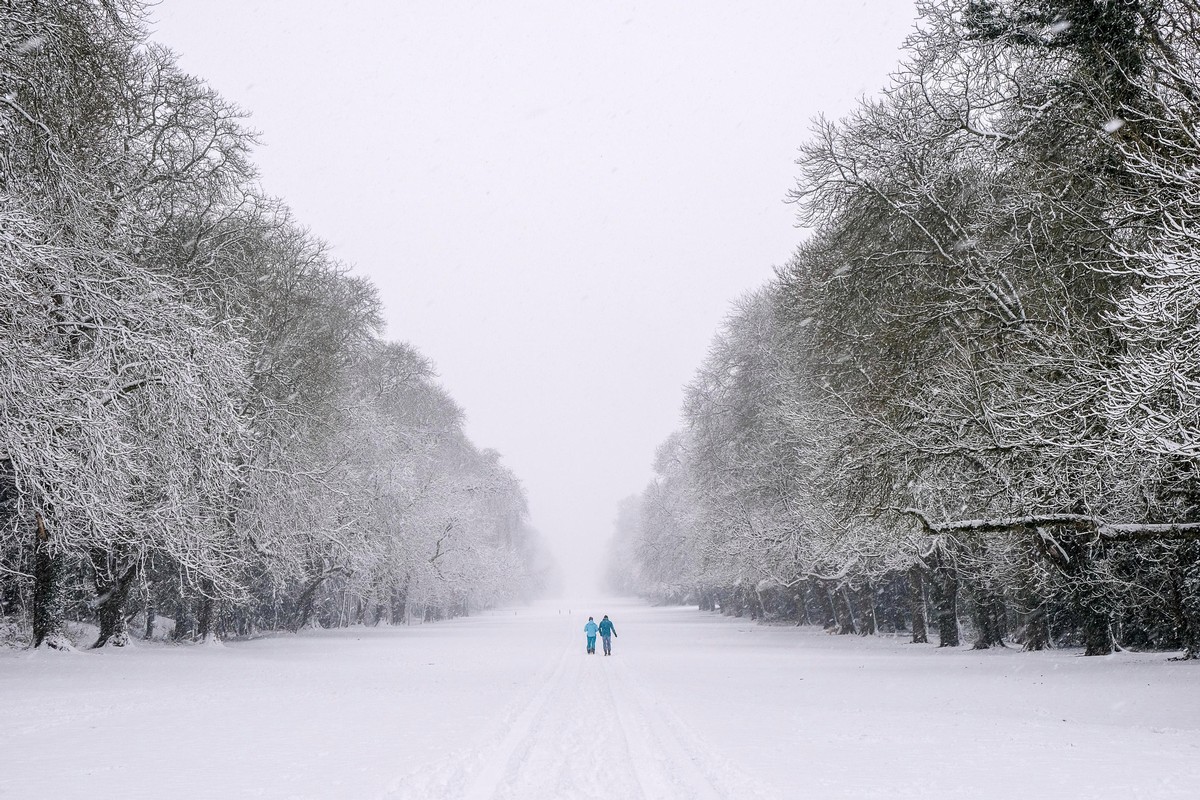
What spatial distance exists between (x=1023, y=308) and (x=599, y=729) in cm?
929

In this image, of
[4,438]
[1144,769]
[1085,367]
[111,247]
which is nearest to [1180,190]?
[1085,367]

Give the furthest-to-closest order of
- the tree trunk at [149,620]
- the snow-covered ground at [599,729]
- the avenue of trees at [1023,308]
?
the tree trunk at [149,620] < the avenue of trees at [1023,308] < the snow-covered ground at [599,729]

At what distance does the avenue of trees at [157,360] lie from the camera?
9.45 meters

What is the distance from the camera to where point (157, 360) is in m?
10.7

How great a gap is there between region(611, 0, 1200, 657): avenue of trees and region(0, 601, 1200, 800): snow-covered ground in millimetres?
2657

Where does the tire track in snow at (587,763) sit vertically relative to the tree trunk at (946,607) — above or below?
below

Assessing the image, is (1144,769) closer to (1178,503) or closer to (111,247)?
(1178,503)

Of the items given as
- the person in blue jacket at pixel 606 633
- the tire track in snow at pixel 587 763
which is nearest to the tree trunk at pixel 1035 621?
the person in blue jacket at pixel 606 633

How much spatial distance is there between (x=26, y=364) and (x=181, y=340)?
2877 mm

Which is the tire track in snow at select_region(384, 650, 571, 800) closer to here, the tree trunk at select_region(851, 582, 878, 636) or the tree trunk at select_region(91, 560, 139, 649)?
the tree trunk at select_region(91, 560, 139, 649)

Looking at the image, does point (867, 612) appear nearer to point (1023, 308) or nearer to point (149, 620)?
point (1023, 308)

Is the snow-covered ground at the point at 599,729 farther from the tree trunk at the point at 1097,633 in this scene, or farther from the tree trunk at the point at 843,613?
the tree trunk at the point at 843,613

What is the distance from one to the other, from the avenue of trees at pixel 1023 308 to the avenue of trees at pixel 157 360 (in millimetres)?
11358

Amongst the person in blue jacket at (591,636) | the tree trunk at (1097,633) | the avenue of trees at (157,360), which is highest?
the avenue of trees at (157,360)
